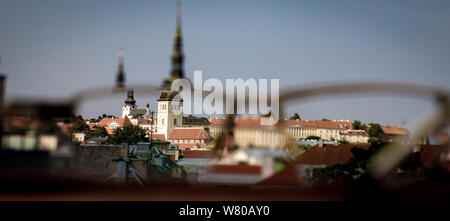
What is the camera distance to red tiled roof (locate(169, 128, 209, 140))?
64.9 m

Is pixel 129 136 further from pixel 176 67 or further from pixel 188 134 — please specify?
pixel 176 67

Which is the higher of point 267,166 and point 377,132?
point 377,132

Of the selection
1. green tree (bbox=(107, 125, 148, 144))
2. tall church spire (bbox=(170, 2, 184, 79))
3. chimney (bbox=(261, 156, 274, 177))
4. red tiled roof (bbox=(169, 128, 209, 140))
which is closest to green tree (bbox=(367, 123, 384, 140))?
tall church spire (bbox=(170, 2, 184, 79))

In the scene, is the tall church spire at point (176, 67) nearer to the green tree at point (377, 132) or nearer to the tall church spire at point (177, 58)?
the tall church spire at point (177, 58)

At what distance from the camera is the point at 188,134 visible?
217 feet

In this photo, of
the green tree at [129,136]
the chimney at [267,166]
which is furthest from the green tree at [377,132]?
the green tree at [129,136]

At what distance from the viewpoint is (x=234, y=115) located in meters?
4.03

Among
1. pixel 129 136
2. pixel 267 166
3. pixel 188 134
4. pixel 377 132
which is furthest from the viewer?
pixel 188 134

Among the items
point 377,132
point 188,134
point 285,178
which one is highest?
point 377,132

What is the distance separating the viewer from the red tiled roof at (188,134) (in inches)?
2557

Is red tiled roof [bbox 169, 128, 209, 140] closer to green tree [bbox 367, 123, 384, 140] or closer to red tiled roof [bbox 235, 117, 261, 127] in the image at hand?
green tree [bbox 367, 123, 384, 140]

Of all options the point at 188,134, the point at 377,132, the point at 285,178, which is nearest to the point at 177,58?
the point at 285,178
